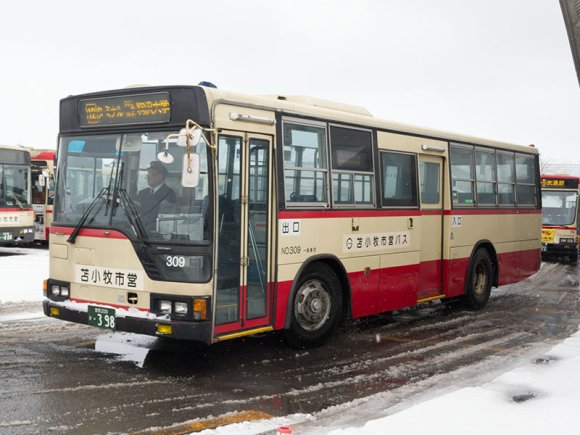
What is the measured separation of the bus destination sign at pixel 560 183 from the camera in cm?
2305

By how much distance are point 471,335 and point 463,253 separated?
2090 mm

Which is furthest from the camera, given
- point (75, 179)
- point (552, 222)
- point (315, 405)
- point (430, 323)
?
point (552, 222)

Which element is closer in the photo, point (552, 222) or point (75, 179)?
point (75, 179)

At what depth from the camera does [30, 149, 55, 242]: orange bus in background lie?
21859 mm

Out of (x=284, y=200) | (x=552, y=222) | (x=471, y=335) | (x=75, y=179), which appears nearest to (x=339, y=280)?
(x=284, y=200)

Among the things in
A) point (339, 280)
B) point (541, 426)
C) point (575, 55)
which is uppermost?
point (575, 55)

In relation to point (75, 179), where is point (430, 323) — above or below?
below

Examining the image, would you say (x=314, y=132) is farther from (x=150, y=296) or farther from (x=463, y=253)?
(x=463, y=253)

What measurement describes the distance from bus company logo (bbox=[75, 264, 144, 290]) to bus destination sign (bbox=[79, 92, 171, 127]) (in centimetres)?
157

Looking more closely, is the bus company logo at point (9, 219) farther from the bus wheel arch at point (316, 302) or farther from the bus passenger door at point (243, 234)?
the bus passenger door at point (243, 234)

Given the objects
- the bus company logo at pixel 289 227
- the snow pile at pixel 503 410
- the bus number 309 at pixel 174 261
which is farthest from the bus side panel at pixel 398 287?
the bus number 309 at pixel 174 261

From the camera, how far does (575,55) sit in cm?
670

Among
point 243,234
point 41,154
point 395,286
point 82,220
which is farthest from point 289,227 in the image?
point 41,154

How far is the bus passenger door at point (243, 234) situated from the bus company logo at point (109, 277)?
0.85 meters
